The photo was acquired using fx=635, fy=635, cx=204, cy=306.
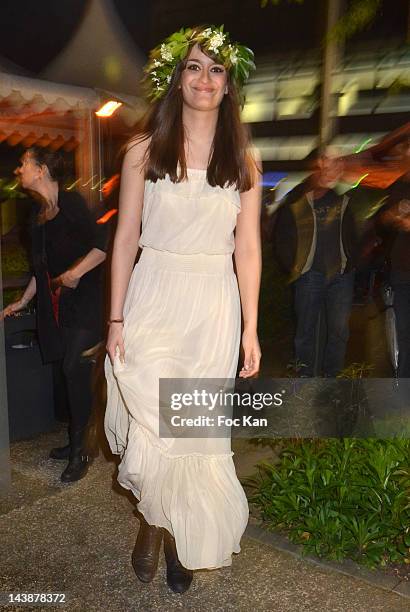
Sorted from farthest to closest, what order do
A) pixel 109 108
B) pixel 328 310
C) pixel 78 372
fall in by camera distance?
pixel 109 108 < pixel 328 310 < pixel 78 372

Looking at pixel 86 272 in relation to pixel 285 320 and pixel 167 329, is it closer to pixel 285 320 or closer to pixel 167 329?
pixel 167 329

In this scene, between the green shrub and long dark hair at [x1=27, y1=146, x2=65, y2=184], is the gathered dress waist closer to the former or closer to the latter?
the green shrub

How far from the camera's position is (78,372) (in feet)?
12.6

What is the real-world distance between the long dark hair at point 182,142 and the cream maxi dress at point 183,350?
0.17ft

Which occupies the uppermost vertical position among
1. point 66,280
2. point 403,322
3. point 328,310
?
point 66,280

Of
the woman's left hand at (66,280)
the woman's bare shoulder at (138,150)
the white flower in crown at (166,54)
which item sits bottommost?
the woman's left hand at (66,280)

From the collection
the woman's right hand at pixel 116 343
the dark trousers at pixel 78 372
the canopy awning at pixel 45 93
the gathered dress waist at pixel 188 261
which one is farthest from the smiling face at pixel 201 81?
the canopy awning at pixel 45 93

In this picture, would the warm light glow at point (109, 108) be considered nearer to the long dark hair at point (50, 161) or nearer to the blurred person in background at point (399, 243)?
the blurred person in background at point (399, 243)

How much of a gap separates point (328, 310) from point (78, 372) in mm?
2419

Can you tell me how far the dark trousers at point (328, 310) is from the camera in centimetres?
532

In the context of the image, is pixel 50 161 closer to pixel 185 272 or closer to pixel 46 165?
pixel 46 165
